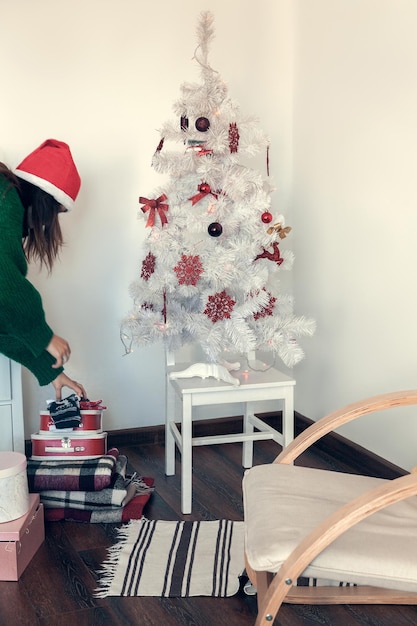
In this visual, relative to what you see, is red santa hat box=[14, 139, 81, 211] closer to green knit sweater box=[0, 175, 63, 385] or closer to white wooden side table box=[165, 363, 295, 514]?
green knit sweater box=[0, 175, 63, 385]

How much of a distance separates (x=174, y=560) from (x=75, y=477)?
0.53 metres

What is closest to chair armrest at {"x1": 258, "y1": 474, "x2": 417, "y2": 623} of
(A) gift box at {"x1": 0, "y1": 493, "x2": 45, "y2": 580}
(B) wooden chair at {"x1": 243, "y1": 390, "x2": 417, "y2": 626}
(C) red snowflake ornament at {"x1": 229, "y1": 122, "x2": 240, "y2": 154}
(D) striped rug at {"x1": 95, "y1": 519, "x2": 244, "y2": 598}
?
(B) wooden chair at {"x1": 243, "y1": 390, "x2": 417, "y2": 626}

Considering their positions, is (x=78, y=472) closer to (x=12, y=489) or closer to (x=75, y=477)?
(x=75, y=477)

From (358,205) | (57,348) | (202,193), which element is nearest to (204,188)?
(202,193)

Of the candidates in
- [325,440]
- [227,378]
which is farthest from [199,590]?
[325,440]

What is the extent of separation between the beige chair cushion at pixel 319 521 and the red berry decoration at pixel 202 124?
1.31m

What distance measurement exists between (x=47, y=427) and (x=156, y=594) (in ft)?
2.78

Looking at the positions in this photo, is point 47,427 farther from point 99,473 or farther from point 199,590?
point 199,590

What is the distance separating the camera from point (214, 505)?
2654mm

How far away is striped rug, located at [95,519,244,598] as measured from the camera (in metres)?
2.07

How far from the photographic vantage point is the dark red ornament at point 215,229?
8.57ft

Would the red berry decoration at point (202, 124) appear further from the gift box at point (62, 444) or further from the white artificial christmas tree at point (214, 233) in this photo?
the gift box at point (62, 444)

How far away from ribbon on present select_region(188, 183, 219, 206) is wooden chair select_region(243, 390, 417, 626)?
42.7 inches

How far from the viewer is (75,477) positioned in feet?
8.38
